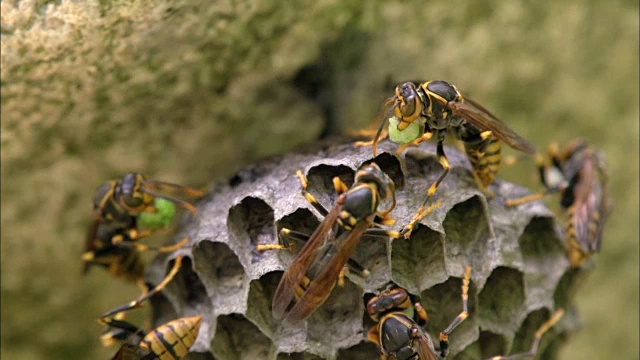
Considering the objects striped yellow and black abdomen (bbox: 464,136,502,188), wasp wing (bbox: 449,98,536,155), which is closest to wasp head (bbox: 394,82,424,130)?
wasp wing (bbox: 449,98,536,155)

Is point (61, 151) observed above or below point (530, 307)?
above

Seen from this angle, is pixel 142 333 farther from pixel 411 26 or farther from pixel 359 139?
pixel 411 26

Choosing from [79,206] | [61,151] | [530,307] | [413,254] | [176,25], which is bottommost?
[530,307]

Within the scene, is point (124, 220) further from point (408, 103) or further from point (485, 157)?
point (485, 157)

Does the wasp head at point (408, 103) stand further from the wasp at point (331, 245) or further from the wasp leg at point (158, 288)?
the wasp leg at point (158, 288)

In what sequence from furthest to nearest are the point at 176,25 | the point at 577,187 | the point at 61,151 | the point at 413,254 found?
the point at 577,187, the point at 61,151, the point at 176,25, the point at 413,254

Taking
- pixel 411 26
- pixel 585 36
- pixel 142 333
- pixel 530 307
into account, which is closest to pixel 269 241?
pixel 142 333

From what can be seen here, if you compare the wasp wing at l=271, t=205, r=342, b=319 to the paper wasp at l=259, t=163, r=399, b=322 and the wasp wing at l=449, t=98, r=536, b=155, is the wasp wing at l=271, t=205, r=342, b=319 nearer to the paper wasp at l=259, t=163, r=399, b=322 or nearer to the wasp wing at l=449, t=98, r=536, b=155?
the paper wasp at l=259, t=163, r=399, b=322

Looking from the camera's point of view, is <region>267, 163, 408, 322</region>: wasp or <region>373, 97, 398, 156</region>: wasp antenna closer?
<region>267, 163, 408, 322</region>: wasp
